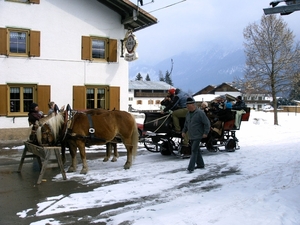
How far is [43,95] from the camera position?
16078 millimetres

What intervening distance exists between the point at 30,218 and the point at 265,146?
10.3m

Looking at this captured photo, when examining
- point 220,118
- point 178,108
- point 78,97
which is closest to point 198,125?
point 178,108

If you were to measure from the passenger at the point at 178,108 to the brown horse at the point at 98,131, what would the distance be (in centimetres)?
156

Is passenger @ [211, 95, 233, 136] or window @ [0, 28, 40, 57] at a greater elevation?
window @ [0, 28, 40, 57]

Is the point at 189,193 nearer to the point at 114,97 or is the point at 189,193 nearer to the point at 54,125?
the point at 54,125

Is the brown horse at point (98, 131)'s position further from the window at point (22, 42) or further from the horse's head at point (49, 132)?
the window at point (22, 42)

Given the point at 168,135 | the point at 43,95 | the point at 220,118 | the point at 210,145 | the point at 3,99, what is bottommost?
the point at 210,145

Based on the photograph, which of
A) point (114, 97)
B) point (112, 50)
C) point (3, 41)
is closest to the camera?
point (3, 41)

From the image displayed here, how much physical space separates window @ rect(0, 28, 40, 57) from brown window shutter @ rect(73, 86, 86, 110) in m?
2.49

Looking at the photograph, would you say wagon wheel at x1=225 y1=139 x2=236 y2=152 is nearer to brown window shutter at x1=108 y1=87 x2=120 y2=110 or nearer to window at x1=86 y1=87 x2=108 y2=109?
brown window shutter at x1=108 y1=87 x2=120 y2=110

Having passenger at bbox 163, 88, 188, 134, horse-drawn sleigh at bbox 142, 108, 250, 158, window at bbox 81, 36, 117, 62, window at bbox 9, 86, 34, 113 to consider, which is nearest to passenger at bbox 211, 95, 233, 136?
horse-drawn sleigh at bbox 142, 108, 250, 158

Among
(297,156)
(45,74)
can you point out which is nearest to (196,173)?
(297,156)

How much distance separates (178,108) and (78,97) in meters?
7.62

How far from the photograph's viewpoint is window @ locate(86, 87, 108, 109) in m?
17.5
